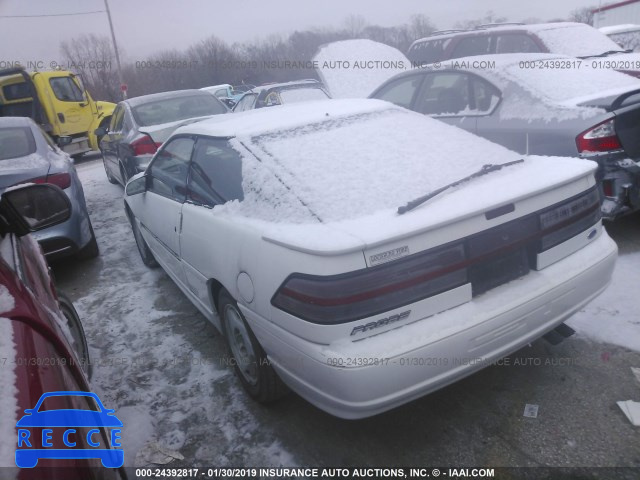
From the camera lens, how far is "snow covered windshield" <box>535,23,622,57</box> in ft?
23.6

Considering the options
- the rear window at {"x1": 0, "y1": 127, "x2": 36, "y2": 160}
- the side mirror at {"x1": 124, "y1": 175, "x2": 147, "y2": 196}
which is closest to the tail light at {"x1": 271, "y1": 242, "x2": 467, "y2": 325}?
the side mirror at {"x1": 124, "y1": 175, "x2": 147, "y2": 196}

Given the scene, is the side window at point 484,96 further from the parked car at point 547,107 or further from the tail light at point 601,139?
the tail light at point 601,139

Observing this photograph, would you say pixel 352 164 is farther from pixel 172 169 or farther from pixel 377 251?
pixel 172 169

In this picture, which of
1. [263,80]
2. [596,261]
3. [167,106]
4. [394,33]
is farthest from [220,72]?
[596,261]

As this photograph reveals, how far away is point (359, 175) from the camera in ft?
7.85

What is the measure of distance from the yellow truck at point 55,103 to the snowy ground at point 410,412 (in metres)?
12.4

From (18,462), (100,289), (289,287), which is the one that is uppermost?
(18,462)

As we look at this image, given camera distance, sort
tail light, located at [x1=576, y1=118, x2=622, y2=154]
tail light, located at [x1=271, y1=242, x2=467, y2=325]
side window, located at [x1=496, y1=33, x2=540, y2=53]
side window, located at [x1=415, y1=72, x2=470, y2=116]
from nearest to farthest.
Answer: tail light, located at [x1=271, y1=242, x2=467, y2=325] < tail light, located at [x1=576, y1=118, x2=622, y2=154] < side window, located at [x1=415, y1=72, x2=470, y2=116] < side window, located at [x1=496, y1=33, x2=540, y2=53]

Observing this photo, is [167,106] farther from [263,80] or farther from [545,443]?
[263,80]

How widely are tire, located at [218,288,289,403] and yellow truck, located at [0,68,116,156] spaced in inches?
511

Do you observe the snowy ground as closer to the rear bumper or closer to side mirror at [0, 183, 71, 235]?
the rear bumper

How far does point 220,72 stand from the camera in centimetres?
3784

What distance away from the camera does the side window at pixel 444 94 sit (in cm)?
506

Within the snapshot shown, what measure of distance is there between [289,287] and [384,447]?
99 cm
